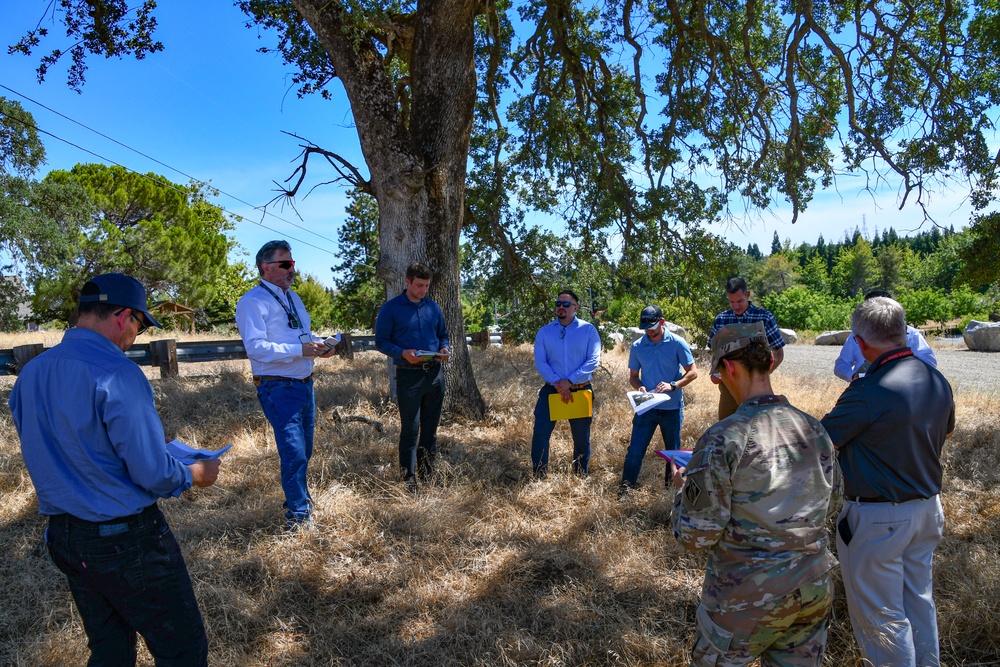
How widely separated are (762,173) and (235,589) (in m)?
8.84

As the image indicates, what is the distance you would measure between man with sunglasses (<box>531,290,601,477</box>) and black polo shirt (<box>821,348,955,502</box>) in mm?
2993

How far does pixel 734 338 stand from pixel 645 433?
3405 millimetres

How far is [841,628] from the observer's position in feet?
10.6

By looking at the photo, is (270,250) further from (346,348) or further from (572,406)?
(346,348)

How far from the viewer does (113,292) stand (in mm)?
2305

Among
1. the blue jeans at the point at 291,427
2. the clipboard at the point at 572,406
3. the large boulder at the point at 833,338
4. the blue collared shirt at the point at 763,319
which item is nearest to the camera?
the blue jeans at the point at 291,427

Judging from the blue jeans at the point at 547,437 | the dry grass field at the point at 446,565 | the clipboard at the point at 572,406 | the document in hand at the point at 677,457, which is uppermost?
the document in hand at the point at 677,457

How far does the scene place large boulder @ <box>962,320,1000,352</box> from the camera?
2162 centimetres

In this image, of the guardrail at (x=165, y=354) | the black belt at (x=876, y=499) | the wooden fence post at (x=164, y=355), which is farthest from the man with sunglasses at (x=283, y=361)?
the wooden fence post at (x=164, y=355)

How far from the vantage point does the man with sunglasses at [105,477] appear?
7.02 feet

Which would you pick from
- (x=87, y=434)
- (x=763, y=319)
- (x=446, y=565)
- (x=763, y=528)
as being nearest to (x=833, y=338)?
(x=763, y=319)

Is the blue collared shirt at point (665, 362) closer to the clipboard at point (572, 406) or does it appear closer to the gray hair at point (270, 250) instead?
the clipboard at point (572, 406)

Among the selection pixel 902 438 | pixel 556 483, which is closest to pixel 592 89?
pixel 556 483

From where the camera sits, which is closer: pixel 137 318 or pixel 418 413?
pixel 137 318
